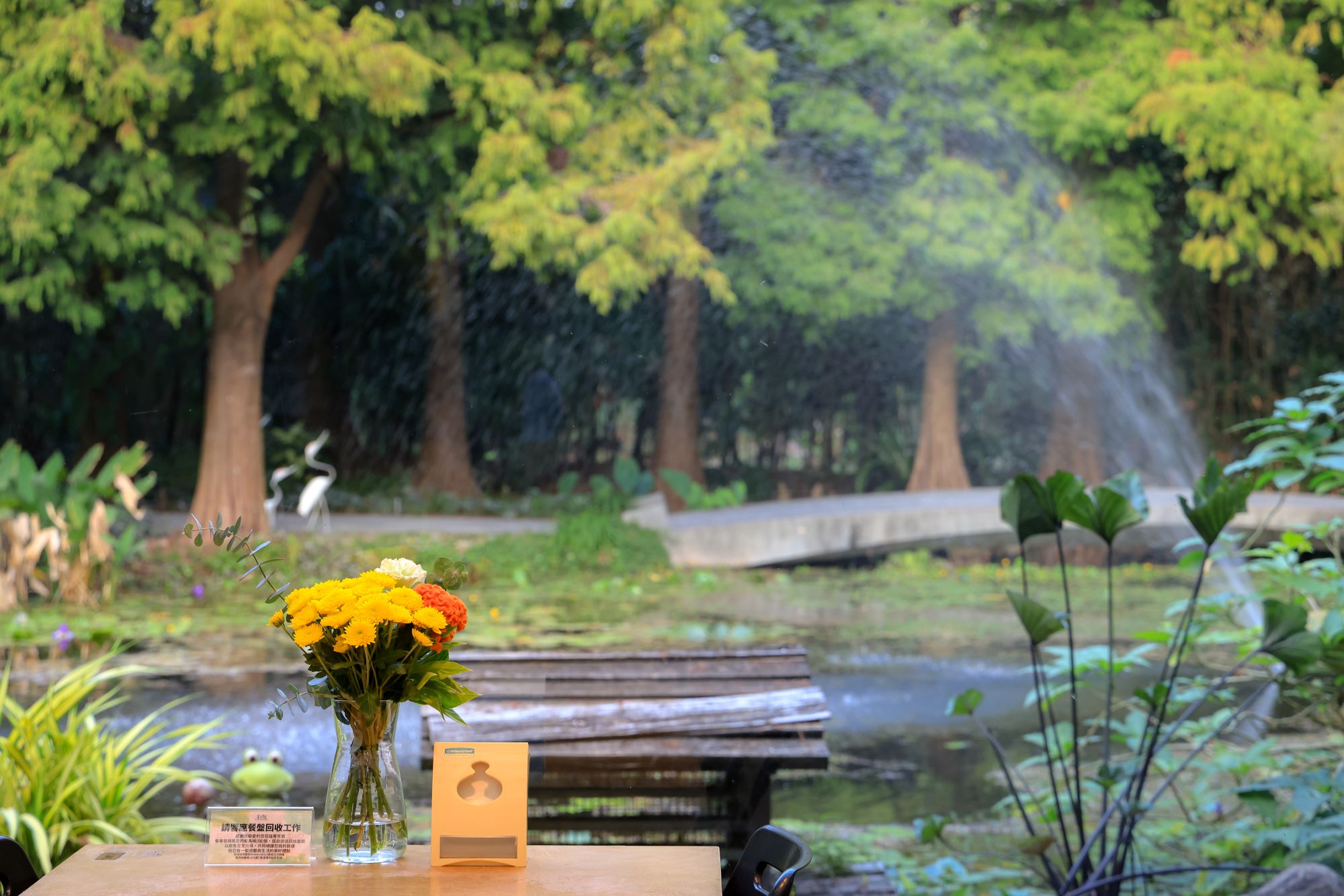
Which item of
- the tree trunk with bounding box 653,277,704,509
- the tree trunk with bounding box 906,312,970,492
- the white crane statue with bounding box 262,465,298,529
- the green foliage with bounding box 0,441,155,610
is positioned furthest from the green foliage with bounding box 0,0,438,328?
the tree trunk with bounding box 906,312,970,492

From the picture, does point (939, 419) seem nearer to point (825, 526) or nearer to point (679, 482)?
point (825, 526)

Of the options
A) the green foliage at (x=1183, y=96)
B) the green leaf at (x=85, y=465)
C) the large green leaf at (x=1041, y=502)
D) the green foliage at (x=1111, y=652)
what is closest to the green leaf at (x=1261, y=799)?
the green foliage at (x=1111, y=652)

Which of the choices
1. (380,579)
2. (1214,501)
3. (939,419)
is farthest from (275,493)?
(1214,501)

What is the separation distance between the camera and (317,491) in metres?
4.11

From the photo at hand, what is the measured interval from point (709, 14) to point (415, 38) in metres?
0.95

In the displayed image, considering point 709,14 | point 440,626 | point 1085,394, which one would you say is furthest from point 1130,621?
point 440,626

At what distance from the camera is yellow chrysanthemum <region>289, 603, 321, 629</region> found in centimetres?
154

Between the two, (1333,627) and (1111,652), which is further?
(1111,652)

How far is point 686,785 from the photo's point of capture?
3551mm

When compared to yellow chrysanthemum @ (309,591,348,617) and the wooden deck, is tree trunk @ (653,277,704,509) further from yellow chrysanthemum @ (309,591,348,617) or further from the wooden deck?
yellow chrysanthemum @ (309,591,348,617)

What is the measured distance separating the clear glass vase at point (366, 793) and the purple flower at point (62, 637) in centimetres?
267

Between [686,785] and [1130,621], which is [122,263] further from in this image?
[1130,621]

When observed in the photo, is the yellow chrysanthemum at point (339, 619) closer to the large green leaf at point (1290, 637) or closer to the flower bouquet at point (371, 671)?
the flower bouquet at point (371, 671)

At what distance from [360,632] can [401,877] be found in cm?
32
